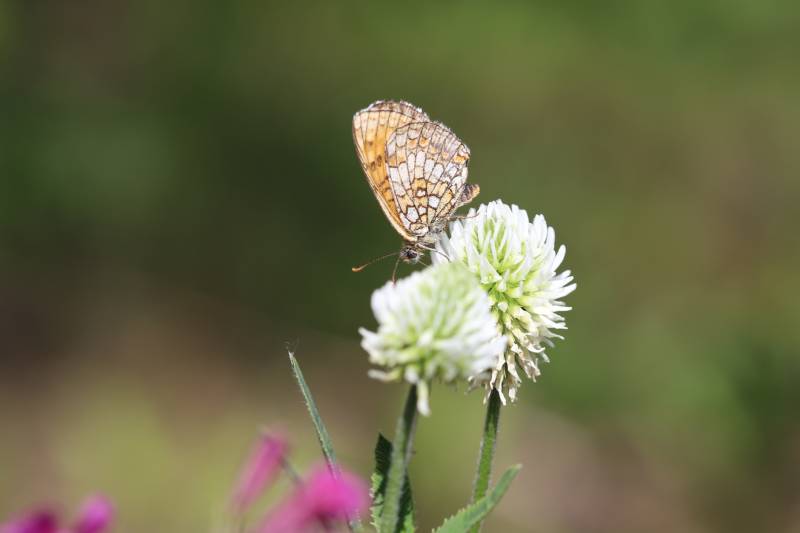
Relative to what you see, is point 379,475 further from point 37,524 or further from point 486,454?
point 37,524

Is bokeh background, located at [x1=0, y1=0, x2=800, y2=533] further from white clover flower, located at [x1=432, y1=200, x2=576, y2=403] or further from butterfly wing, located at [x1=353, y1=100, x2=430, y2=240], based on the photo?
white clover flower, located at [x1=432, y1=200, x2=576, y2=403]

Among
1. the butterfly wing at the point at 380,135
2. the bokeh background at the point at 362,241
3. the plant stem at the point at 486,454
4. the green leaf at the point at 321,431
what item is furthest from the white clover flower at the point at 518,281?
the bokeh background at the point at 362,241

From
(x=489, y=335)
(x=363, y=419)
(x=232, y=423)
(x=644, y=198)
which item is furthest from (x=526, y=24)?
(x=489, y=335)

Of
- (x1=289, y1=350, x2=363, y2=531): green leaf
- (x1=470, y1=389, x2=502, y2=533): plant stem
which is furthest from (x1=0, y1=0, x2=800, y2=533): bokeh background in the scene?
(x1=289, y1=350, x2=363, y2=531): green leaf

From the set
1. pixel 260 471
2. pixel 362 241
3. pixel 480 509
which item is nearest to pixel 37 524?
pixel 260 471

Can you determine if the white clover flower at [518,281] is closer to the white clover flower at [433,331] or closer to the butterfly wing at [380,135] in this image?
the white clover flower at [433,331]
